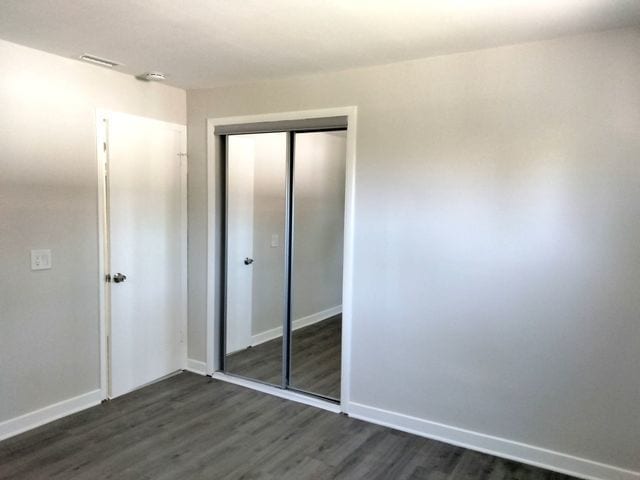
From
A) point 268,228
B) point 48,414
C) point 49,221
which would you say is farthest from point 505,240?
point 48,414

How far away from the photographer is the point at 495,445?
2898 millimetres

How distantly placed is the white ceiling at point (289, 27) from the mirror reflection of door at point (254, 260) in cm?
96

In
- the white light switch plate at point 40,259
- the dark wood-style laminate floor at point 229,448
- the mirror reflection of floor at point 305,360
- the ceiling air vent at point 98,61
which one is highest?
the ceiling air vent at point 98,61

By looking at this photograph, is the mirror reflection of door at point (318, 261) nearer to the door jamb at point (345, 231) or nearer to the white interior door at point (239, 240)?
the door jamb at point (345, 231)

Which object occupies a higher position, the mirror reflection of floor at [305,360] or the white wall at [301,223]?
the white wall at [301,223]

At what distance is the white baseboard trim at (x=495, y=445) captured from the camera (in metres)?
2.63

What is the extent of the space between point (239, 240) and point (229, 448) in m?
1.76

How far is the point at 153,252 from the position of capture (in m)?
3.87

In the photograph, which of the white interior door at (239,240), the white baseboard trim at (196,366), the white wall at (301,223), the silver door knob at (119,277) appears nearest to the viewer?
the silver door knob at (119,277)

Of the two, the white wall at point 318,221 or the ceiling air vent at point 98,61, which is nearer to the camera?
the ceiling air vent at point 98,61

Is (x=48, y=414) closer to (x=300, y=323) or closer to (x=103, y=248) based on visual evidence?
(x=103, y=248)

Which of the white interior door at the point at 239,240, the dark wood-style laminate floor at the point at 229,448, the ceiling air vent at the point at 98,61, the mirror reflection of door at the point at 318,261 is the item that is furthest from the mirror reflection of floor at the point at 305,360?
the ceiling air vent at the point at 98,61

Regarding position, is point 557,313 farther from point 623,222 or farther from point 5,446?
point 5,446

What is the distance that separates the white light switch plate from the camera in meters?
3.06
